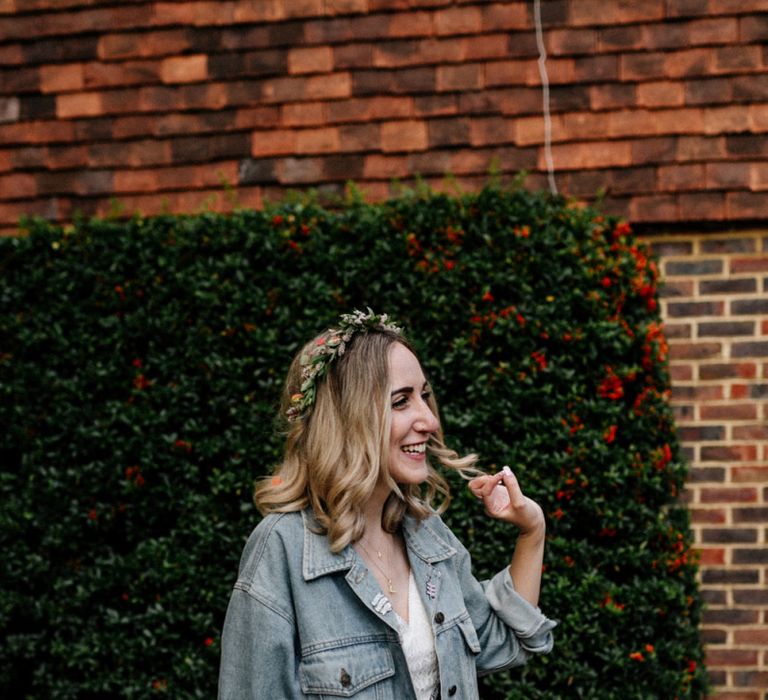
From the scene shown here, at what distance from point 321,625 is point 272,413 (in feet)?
5.38

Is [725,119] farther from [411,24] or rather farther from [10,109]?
[10,109]

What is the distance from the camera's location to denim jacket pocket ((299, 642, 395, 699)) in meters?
1.98

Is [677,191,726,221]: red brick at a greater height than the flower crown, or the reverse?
[677,191,726,221]: red brick

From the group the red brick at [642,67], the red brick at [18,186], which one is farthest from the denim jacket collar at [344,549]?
the red brick at [18,186]

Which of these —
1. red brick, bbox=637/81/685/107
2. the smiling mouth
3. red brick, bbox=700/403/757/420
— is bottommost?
red brick, bbox=700/403/757/420

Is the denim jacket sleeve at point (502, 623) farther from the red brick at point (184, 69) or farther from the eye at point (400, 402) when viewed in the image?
the red brick at point (184, 69)

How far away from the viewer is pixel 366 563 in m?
2.21

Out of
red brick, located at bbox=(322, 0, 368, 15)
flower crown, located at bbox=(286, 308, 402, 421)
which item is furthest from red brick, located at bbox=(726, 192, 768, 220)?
flower crown, located at bbox=(286, 308, 402, 421)

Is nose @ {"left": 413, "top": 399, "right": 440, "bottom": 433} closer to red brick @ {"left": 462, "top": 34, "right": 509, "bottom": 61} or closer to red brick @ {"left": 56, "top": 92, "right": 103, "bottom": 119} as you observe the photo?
red brick @ {"left": 462, "top": 34, "right": 509, "bottom": 61}

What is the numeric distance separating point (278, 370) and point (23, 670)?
6.04 ft

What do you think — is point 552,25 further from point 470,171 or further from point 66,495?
point 66,495

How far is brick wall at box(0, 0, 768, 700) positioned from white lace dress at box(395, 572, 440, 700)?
6.56 feet

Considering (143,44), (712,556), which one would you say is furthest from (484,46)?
(712,556)

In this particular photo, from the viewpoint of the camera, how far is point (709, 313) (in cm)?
375
